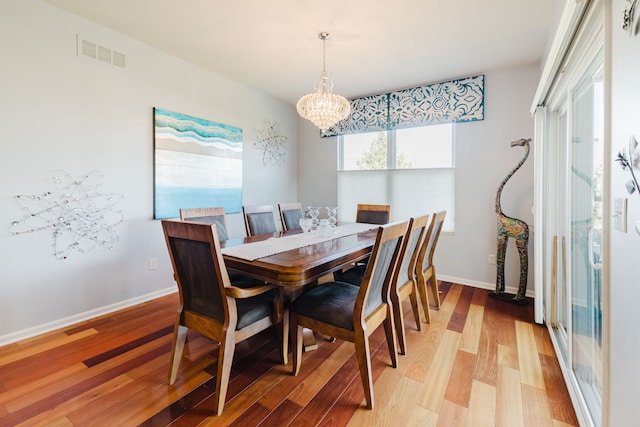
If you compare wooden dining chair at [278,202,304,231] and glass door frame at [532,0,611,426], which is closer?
glass door frame at [532,0,611,426]

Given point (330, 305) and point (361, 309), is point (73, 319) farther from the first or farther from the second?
point (361, 309)

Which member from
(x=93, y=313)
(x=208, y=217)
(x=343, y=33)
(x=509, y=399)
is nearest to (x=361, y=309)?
(x=509, y=399)

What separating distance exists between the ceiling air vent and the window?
2821mm

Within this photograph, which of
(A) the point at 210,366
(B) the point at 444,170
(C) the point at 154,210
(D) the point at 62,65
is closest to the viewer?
(A) the point at 210,366

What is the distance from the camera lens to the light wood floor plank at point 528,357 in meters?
1.75

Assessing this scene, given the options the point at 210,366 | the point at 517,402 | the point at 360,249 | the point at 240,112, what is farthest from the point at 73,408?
the point at 240,112

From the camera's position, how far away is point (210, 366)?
1.87 m

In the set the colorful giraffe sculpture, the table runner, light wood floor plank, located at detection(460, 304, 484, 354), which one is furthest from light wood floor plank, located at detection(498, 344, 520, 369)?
the table runner

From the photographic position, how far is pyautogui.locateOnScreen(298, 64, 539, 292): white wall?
3.19m

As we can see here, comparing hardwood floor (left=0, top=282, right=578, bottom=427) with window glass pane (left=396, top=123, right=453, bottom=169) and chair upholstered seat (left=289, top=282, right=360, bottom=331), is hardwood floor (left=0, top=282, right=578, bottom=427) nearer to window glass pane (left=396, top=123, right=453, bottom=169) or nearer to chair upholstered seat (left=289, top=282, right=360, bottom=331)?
chair upholstered seat (left=289, top=282, right=360, bottom=331)

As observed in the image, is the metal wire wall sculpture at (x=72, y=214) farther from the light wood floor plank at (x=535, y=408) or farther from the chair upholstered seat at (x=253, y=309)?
the light wood floor plank at (x=535, y=408)

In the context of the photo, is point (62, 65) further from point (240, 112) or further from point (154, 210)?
point (240, 112)

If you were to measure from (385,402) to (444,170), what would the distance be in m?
2.88

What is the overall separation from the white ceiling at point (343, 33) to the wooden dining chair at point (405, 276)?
1666mm
